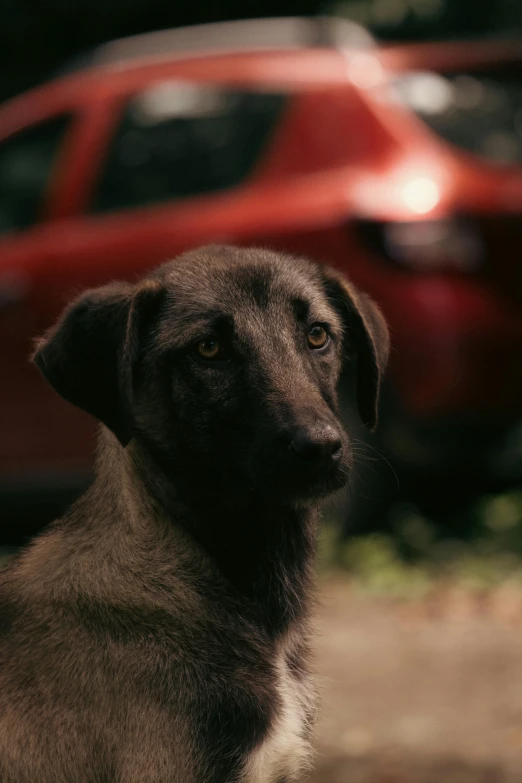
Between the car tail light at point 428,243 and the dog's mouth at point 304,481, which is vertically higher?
the dog's mouth at point 304,481

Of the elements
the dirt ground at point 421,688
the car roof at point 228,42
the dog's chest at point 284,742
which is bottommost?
the dirt ground at point 421,688

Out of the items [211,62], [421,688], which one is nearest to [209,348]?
[421,688]

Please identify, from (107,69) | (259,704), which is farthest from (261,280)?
(107,69)

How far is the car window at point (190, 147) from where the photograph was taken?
634 centimetres

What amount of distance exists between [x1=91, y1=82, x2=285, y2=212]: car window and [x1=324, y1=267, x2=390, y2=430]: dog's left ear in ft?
9.10

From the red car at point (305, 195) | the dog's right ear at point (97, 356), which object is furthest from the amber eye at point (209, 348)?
the red car at point (305, 195)

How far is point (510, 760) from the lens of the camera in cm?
458

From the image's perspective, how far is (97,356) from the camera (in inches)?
121

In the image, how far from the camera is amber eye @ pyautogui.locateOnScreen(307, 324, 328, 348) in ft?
11.0

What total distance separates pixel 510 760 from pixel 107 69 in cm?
400

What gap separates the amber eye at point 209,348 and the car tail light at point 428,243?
9.25 feet

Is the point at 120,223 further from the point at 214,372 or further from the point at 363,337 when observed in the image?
the point at 214,372

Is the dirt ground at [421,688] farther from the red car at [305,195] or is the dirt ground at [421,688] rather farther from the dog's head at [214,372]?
the dog's head at [214,372]

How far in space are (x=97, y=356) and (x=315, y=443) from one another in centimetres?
53
